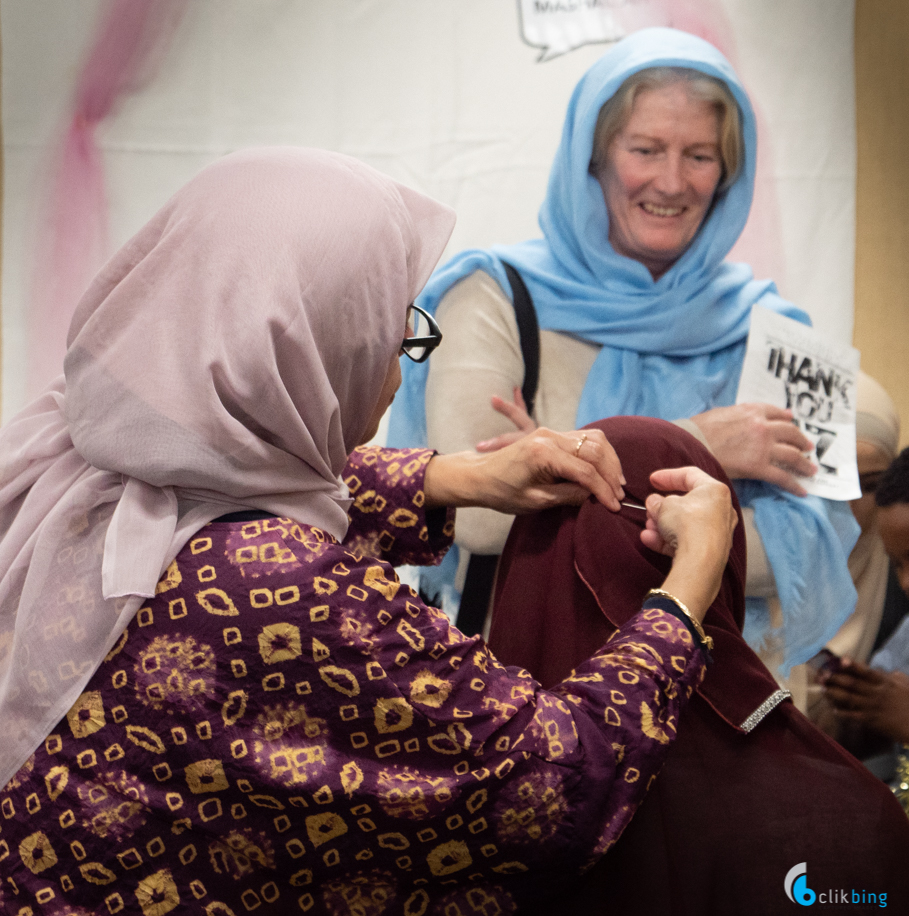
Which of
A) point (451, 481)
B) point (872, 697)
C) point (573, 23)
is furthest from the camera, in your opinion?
point (573, 23)

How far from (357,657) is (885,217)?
1143 mm

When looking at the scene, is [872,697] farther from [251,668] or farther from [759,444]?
[251,668]

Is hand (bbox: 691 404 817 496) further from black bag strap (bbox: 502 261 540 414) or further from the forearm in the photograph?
the forearm

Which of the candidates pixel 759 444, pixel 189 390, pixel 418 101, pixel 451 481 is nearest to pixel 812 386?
pixel 759 444

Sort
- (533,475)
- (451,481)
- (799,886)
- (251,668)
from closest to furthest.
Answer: (251,668), (799,886), (533,475), (451,481)

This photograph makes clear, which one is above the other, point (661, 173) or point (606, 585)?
point (661, 173)

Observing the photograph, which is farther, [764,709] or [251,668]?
[764,709]

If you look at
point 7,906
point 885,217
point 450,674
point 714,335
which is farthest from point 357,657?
point 885,217

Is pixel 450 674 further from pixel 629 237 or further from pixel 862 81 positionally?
pixel 862 81

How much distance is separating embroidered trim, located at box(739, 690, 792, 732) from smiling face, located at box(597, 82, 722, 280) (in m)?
0.77

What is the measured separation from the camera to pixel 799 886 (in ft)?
2.56

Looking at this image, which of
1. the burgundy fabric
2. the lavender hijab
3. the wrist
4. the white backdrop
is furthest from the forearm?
the white backdrop

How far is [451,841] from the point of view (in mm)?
700

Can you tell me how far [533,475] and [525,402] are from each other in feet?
1.45
